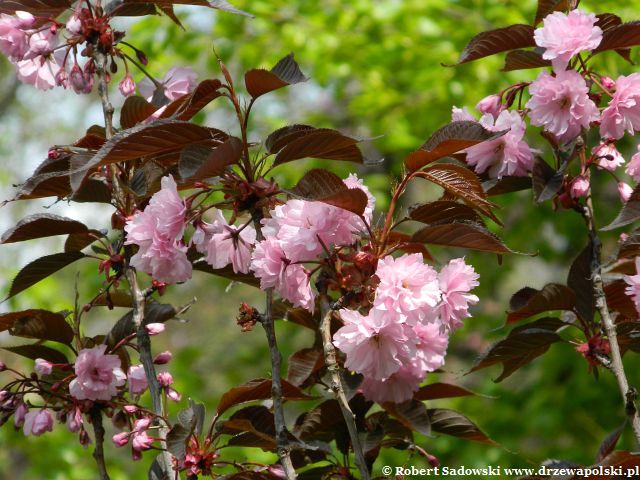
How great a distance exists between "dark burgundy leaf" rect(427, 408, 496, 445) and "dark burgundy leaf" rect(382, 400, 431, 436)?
0.06m

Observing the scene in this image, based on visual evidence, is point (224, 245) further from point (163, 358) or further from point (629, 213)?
point (629, 213)

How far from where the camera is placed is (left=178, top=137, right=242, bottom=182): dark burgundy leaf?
47.8 inches

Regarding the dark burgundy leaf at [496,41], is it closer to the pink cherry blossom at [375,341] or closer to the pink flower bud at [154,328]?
the pink cherry blossom at [375,341]

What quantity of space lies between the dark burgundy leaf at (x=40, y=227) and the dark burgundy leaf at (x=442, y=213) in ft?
2.03

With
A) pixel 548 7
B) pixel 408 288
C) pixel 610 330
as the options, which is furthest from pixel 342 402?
pixel 548 7

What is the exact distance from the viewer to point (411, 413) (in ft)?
5.47

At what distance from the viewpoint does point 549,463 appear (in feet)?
4.52

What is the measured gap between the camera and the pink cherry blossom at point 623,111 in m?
1.49

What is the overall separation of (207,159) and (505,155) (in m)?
0.60

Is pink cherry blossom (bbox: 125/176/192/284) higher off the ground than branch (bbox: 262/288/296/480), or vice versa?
pink cherry blossom (bbox: 125/176/192/284)

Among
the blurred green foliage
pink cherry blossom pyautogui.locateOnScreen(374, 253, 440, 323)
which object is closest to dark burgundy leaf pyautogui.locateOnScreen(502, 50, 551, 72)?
pink cherry blossom pyautogui.locateOnScreen(374, 253, 440, 323)

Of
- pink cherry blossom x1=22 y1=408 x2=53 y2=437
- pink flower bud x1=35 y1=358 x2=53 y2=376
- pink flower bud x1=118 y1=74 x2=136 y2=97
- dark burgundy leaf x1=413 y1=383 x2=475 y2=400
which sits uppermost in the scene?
pink flower bud x1=118 y1=74 x2=136 y2=97

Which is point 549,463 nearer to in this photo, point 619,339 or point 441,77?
point 619,339

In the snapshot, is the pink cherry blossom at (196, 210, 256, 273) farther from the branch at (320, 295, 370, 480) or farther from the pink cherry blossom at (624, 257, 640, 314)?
the pink cherry blossom at (624, 257, 640, 314)
